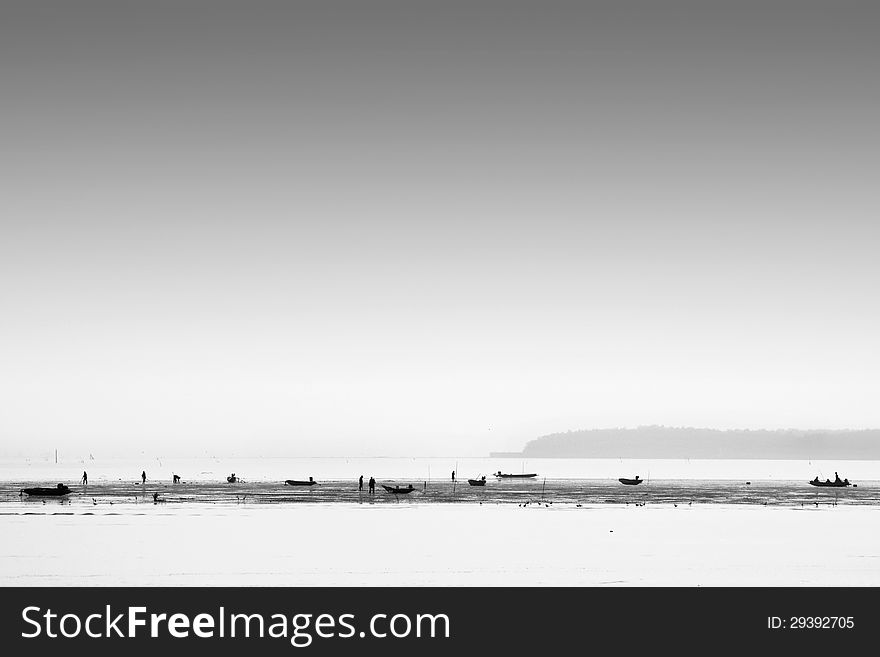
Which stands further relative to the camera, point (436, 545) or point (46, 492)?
point (46, 492)

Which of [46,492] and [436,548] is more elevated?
[436,548]

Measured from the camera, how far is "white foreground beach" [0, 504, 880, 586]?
33.7m

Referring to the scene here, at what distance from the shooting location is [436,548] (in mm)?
42562

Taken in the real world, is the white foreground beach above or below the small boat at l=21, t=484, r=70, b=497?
above

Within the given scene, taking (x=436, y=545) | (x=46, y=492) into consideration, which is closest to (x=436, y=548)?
(x=436, y=545)

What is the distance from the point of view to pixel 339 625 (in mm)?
22125

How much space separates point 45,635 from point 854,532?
141 ft

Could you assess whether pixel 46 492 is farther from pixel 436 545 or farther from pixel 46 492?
pixel 436 545

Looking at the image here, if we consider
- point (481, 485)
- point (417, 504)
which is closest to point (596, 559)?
point (417, 504)

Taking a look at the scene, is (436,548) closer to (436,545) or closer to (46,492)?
(436,545)

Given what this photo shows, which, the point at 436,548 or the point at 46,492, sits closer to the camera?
the point at 436,548

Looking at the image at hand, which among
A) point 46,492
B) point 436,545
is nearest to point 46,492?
point 46,492

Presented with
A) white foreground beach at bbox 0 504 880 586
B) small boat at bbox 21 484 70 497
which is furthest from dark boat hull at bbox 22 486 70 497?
white foreground beach at bbox 0 504 880 586

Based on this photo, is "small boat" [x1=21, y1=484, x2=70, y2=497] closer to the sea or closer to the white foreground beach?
the sea
